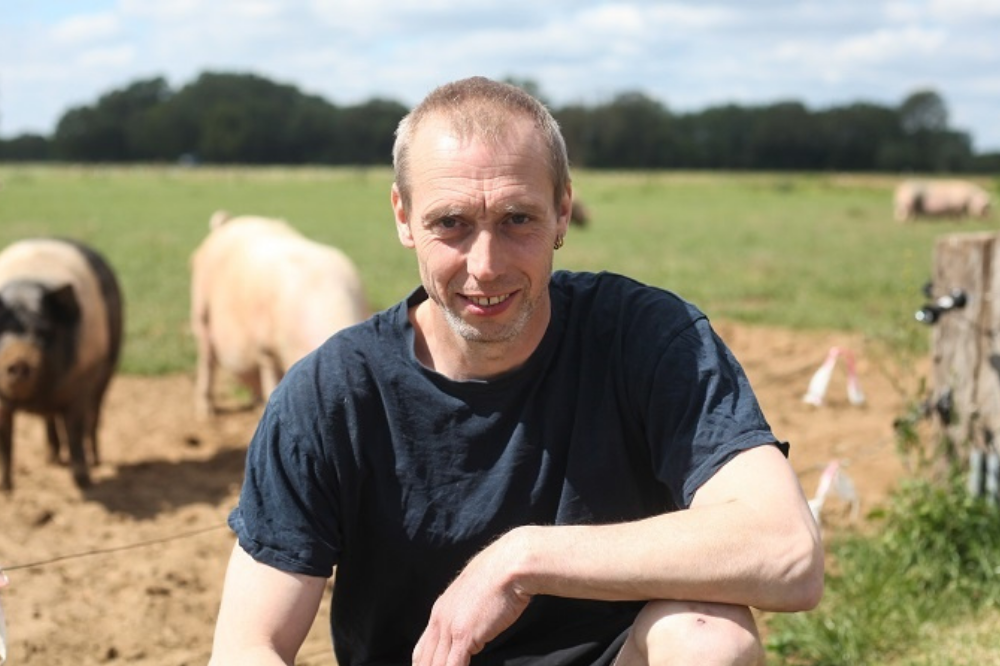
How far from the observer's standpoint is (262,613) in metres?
2.43

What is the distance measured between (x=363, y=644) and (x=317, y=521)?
1.24 feet

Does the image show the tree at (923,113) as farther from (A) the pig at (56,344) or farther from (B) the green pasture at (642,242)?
(A) the pig at (56,344)

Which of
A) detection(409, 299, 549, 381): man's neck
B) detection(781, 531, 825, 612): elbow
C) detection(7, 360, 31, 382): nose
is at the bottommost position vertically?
detection(7, 360, 31, 382): nose

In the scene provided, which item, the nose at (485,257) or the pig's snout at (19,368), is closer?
the nose at (485,257)

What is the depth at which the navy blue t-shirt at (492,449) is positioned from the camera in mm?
2529

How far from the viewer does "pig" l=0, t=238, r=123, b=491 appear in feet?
21.4

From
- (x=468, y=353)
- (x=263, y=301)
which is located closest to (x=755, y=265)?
(x=263, y=301)

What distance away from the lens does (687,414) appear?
251cm

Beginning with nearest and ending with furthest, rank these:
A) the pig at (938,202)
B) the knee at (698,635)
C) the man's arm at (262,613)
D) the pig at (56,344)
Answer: the knee at (698,635) → the man's arm at (262,613) → the pig at (56,344) → the pig at (938,202)

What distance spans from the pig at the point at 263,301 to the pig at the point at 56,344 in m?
0.74

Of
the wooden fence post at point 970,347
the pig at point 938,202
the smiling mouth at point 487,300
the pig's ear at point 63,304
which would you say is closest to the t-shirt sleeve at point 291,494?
the smiling mouth at point 487,300

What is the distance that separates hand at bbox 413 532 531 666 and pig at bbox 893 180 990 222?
30191 mm

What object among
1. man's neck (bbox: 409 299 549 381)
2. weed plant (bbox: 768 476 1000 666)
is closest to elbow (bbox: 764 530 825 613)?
man's neck (bbox: 409 299 549 381)

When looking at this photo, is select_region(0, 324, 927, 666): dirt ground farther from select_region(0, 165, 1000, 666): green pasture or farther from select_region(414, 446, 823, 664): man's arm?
select_region(414, 446, 823, 664): man's arm
